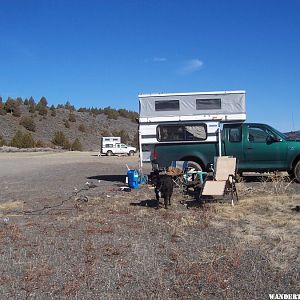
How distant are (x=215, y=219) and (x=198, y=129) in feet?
21.0

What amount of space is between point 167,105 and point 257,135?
2.97 m

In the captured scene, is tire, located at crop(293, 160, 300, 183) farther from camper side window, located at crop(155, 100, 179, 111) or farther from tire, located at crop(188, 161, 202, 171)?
camper side window, located at crop(155, 100, 179, 111)

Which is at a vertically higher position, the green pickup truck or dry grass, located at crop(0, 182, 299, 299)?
the green pickup truck

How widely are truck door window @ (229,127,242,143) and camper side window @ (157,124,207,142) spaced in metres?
0.80

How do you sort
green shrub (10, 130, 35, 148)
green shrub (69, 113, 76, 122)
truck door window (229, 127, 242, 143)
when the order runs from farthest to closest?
green shrub (69, 113, 76, 122) < green shrub (10, 130, 35, 148) < truck door window (229, 127, 242, 143)

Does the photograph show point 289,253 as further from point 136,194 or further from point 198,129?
point 198,129

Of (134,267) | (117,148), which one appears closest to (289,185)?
(134,267)

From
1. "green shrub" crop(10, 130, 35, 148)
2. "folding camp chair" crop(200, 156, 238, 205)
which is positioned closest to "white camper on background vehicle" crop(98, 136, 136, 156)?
"green shrub" crop(10, 130, 35, 148)

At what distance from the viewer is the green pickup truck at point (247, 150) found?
13.7 metres

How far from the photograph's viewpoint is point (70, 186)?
14672 mm

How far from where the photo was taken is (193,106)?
14.5 metres

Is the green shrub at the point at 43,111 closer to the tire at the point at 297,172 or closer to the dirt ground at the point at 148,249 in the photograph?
the tire at the point at 297,172

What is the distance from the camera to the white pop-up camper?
47.0 ft

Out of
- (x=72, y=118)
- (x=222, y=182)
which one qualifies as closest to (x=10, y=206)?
(x=222, y=182)
